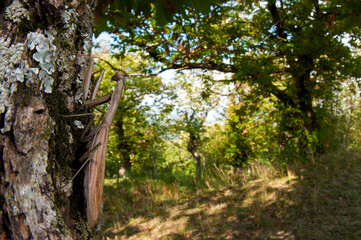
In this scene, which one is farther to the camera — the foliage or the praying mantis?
the foliage

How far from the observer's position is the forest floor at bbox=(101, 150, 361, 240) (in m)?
4.43

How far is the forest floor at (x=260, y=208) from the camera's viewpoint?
4430 millimetres

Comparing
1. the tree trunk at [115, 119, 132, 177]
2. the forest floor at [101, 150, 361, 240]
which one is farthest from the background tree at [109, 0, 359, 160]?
the tree trunk at [115, 119, 132, 177]

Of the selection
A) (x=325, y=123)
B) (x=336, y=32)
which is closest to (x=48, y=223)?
(x=336, y=32)

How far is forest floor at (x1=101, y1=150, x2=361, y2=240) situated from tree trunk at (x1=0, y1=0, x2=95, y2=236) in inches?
123

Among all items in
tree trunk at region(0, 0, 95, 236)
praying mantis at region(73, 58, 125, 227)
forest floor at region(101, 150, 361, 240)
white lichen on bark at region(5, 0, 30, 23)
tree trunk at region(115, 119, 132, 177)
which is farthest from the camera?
tree trunk at region(115, 119, 132, 177)

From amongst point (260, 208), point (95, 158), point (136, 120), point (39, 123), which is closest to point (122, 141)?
point (136, 120)

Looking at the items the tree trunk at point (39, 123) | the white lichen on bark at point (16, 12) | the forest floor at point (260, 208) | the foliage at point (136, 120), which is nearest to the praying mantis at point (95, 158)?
the tree trunk at point (39, 123)

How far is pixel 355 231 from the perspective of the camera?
4105 millimetres

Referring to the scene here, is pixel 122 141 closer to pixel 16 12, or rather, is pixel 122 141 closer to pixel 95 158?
pixel 95 158

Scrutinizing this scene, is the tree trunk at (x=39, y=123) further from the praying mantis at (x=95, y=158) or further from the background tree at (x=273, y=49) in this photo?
the background tree at (x=273, y=49)

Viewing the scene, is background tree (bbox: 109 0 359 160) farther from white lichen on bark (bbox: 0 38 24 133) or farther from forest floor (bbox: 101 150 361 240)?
white lichen on bark (bbox: 0 38 24 133)

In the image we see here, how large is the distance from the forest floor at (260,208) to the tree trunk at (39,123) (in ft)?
10.3

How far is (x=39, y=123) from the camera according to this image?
0.84 m
